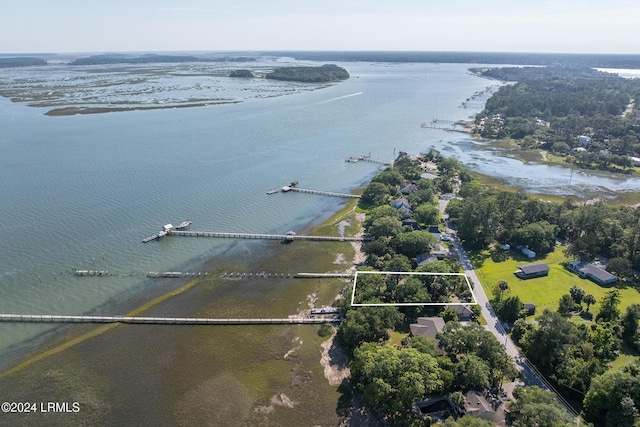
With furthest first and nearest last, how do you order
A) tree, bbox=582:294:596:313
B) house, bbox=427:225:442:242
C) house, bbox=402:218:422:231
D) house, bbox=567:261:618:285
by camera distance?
house, bbox=402:218:422:231 → house, bbox=427:225:442:242 → house, bbox=567:261:618:285 → tree, bbox=582:294:596:313

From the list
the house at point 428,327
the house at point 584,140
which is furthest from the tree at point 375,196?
the house at point 584,140

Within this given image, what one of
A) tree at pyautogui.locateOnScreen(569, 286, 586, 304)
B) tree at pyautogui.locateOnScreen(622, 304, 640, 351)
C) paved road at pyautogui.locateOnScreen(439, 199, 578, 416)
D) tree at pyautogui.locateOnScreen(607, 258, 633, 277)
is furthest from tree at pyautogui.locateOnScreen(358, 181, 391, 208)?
tree at pyautogui.locateOnScreen(622, 304, 640, 351)

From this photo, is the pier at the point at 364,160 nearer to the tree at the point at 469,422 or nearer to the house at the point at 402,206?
the house at the point at 402,206

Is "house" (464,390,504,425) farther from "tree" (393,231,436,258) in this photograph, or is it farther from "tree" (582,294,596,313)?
"tree" (393,231,436,258)

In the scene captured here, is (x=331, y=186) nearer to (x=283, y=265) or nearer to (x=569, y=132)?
(x=283, y=265)

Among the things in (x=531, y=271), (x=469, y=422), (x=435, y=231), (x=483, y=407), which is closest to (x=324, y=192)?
(x=435, y=231)

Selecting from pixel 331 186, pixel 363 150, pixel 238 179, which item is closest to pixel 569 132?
pixel 363 150
